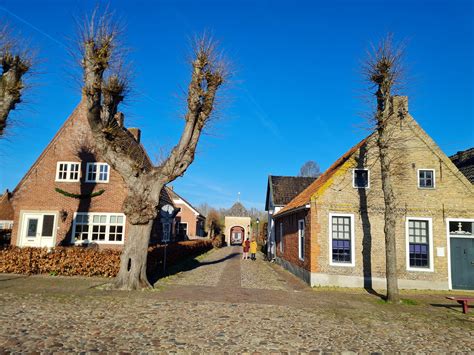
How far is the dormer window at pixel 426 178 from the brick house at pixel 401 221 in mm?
39

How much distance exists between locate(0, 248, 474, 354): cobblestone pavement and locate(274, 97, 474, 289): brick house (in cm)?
180

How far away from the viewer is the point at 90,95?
11.3 meters

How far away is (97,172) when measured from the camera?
67.2ft

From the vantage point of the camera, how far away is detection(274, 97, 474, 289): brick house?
1438cm

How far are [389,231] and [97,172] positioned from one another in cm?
1624

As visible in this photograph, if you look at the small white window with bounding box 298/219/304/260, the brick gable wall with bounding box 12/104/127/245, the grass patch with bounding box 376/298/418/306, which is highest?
the brick gable wall with bounding box 12/104/127/245

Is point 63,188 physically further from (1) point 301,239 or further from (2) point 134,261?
(1) point 301,239

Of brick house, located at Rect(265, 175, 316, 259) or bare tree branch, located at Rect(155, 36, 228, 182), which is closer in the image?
bare tree branch, located at Rect(155, 36, 228, 182)

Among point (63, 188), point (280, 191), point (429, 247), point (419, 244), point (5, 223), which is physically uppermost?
point (280, 191)

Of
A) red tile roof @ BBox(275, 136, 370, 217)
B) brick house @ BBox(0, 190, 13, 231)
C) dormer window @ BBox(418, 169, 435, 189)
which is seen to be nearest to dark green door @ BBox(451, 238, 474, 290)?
dormer window @ BBox(418, 169, 435, 189)

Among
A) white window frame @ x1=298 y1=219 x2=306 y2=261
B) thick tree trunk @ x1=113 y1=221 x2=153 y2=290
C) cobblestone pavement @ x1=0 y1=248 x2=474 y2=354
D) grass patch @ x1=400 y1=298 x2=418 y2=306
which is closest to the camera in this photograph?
cobblestone pavement @ x1=0 y1=248 x2=474 y2=354

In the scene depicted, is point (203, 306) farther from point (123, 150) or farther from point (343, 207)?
point (343, 207)

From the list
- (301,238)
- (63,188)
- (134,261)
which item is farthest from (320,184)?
(63,188)

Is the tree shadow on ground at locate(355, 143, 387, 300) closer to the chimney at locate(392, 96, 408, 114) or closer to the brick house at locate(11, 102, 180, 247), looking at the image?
the chimney at locate(392, 96, 408, 114)
